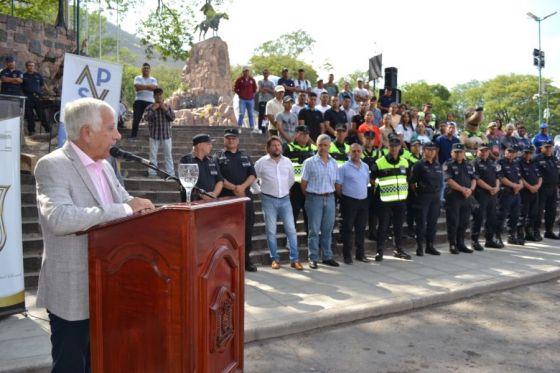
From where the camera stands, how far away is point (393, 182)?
8.41 m

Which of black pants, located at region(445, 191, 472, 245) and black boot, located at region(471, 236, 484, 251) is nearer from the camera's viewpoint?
black pants, located at region(445, 191, 472, 245)

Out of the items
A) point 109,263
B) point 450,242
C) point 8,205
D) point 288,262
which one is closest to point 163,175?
point 109,263

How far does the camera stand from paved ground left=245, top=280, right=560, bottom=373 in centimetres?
425

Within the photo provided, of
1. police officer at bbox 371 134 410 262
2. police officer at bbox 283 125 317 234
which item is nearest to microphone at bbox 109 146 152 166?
police officer at bbox 283 125 317 234

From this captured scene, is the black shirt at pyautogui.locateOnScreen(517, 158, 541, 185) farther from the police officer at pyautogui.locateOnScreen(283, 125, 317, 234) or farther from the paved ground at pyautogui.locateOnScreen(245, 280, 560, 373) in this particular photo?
the paved ground at pyautogui.locateOnScreen(245, 280, 560, 373)

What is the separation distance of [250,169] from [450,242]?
4.18 meters

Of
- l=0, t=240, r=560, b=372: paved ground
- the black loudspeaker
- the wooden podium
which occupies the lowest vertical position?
l=0, t=240, r=560, b=372: paved ground

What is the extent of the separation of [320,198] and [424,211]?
2.22 meters

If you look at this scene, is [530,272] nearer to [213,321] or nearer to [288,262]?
[288,262]

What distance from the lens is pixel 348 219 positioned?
26.4 feet

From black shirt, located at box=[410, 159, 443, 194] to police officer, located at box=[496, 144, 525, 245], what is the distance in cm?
209

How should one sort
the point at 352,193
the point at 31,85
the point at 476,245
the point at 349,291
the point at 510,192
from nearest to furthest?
the point at 349,291 < the point at 352,193 < the point at 476,245 < the point at 510,192 < the point at 31,85

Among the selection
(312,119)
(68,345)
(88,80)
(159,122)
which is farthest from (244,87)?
(68,345)

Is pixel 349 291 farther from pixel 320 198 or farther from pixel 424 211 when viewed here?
pixel 424 211
